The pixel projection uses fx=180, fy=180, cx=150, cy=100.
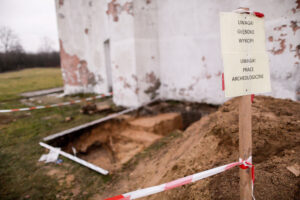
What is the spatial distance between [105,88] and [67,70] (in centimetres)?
272

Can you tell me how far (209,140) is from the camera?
246cm

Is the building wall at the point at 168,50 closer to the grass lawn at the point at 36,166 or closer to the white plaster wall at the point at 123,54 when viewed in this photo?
the white plaster wall at the point at 123,54

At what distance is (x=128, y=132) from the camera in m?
5.43

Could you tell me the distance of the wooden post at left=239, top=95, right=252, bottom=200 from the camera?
1.42 meters

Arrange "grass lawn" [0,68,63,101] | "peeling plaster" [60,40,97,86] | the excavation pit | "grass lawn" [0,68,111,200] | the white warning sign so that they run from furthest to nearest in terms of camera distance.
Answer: "peeling plaster" [60,40,97,86], "grass lawn" [0,68,63,101], the excavation pit, "grass lawn" [0,68,111,200], the white warning sign

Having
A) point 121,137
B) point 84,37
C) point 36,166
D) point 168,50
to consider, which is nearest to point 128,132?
point 121,137

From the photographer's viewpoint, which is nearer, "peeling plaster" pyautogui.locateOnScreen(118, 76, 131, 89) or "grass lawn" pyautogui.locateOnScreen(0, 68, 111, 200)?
"grass lawn" pyautogui.locateOnScreen(0, 68, 111, 200)

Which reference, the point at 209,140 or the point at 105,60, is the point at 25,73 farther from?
the point at 209,140

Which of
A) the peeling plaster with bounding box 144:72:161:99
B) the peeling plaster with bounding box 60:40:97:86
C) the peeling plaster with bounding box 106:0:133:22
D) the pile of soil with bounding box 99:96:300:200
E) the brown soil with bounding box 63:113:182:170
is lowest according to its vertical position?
the brown soil with bounding box 63:113:182:170

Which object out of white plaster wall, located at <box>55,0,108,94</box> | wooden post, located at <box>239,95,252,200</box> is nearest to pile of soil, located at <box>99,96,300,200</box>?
wooden post, located at <box>239,95,252,200</box>

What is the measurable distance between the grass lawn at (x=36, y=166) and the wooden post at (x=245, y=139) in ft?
7.50

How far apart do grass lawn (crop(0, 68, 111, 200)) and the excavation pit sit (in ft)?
1.94

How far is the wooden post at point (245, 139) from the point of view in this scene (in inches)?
56.1

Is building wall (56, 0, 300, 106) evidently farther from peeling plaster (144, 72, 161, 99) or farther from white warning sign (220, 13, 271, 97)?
white warning sign (220, 13, 271, 97)
